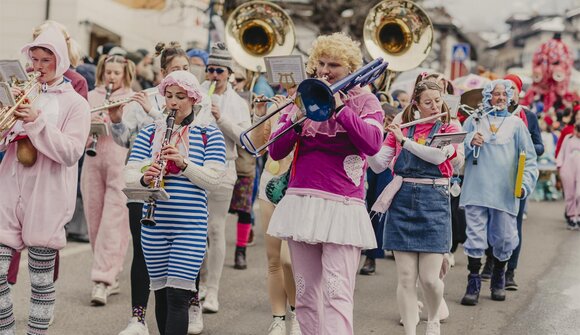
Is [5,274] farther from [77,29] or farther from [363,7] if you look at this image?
[363,7]

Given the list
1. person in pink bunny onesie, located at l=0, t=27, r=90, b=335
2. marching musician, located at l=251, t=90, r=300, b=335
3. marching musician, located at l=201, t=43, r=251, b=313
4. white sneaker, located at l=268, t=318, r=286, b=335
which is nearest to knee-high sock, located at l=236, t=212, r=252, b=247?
marching musician, located at l=201, t=43, r=251, b=313

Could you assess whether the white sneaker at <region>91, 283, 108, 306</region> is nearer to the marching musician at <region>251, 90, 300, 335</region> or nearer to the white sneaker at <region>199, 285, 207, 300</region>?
the white sneaker at <region>199, 285, 207, 300</region>

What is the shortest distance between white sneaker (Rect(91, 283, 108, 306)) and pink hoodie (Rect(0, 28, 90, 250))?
2.03 m

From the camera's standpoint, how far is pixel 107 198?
8195 millimetres

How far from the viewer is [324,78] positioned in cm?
548

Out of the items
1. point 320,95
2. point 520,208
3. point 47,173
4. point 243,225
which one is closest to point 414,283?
point 320,95

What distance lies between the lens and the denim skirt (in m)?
6.70

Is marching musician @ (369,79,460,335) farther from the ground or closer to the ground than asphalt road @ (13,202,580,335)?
farther from the ground

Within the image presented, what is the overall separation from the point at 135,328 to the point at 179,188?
1.37 metres

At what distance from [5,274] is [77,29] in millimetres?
18846

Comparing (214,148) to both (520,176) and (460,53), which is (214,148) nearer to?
(520,176)

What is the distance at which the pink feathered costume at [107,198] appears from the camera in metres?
8.14

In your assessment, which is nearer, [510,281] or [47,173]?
[47,173]

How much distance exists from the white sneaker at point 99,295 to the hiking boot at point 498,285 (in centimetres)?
328
